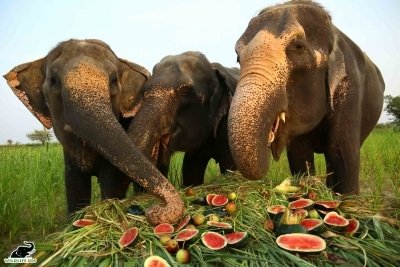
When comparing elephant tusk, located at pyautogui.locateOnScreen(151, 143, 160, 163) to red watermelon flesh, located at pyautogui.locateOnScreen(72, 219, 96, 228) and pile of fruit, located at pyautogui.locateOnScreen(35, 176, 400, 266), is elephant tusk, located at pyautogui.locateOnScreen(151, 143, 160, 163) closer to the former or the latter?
pile of fruit, located at pyautogui.locateOnScreen(35, 176, 400, 266)

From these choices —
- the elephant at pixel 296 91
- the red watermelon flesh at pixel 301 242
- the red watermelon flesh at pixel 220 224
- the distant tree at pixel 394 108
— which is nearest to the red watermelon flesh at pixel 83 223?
the red watermelon flesh at pixel 220 224

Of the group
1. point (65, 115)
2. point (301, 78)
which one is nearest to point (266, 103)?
point (301, 78)

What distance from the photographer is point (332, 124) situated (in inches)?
133

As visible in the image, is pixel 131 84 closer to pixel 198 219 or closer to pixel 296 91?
pixel 296 91

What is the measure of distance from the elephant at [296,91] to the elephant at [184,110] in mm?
770

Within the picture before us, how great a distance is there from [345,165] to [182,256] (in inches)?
75.4

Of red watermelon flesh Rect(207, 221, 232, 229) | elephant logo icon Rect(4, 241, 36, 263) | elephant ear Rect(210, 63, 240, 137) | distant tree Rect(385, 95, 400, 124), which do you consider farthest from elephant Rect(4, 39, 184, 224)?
distant tree Rect(385, 95, 400, 124)

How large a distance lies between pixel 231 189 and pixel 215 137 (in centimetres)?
Answer: 128

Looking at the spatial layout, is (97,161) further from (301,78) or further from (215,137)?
(301,78)

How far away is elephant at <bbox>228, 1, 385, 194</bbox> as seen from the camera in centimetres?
261

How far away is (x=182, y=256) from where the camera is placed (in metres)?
1.91

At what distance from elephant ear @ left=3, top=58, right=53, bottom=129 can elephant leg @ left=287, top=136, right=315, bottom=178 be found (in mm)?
2188

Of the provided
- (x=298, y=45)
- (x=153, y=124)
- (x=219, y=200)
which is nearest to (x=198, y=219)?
(x=219, y=200)

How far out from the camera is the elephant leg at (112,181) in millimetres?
3309
